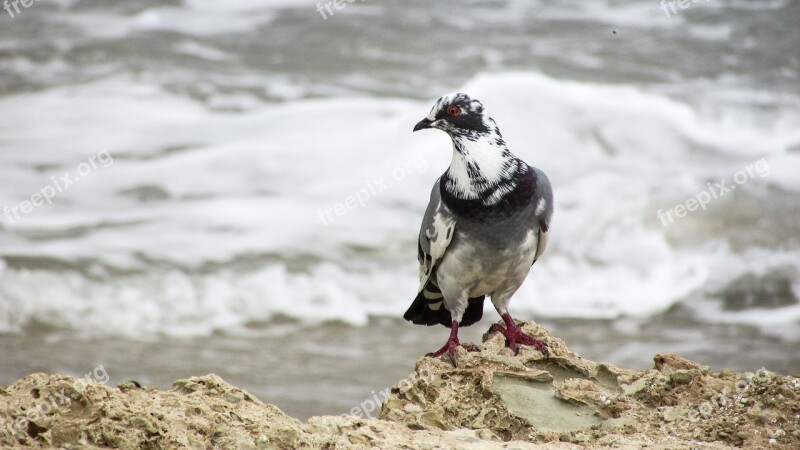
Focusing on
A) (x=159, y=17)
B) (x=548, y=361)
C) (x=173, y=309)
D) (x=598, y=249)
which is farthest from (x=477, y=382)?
(x=159, y=17)

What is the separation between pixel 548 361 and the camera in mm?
4816

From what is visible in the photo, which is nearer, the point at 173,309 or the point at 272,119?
the point at 173,309

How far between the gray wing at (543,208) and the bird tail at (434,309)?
0.53 m

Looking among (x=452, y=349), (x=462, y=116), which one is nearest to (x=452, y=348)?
(x=452, y=349)

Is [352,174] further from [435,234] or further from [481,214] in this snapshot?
[481,214]

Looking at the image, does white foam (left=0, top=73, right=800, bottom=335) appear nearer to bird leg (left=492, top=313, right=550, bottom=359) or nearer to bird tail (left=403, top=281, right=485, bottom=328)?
bird tail (left=403, top=281, right=485, bottom=328)

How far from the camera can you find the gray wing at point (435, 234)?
5.20m

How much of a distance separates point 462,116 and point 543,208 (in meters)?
0.66

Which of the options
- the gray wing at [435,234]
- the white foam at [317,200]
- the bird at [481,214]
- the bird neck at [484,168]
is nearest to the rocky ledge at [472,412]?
the bird at [481,214]

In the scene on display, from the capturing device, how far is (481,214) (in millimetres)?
5078

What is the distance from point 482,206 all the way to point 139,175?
9546 millimetres

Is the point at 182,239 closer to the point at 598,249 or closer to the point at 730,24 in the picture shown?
the point at 598,249

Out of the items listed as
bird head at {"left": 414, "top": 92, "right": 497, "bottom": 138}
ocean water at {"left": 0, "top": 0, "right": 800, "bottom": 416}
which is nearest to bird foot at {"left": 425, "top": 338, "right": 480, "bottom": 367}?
bird head at {"left": 414, "top": 92, "right": 497, "bottom": 138}

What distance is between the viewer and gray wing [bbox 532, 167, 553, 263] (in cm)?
521
